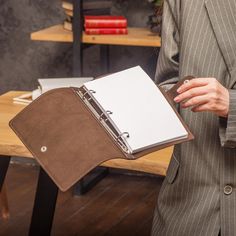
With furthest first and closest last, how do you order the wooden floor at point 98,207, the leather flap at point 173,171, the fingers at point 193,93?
the wooden floor at point 98,207, the leather flap at point 173,171, the fingers at point 193,93

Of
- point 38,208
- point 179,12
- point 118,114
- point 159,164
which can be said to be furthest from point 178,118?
point 38,208

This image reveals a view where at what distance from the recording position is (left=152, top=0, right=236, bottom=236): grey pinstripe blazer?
1.19 meters

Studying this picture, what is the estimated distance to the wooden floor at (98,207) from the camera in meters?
2.89

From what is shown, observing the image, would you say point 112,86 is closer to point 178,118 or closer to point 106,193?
point 178,118

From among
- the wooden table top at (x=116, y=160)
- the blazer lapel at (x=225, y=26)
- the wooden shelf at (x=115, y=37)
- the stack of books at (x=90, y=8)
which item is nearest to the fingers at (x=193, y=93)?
the blazer lapel at (x=225, y=26)

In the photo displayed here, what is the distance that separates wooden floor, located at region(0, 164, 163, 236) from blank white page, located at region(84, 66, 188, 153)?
5.46ft

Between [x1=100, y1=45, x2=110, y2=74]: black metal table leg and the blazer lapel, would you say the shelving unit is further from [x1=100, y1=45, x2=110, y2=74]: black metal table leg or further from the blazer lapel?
the blazer lapel

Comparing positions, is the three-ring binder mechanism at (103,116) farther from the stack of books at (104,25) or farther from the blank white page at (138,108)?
the stack of books at (104,25)

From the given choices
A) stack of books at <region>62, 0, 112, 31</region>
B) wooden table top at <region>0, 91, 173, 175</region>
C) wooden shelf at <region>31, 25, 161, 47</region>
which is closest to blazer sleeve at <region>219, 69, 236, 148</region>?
wooden table top at <region>0, 91, 173, 175</region>

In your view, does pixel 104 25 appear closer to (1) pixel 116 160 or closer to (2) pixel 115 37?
(2) pixel 115 37

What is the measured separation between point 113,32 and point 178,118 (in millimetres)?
1770

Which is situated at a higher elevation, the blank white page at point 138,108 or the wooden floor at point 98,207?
the blank white page at point 138,108

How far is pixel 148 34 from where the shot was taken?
2930 mm

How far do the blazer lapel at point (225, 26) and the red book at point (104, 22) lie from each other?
1.72 metres
